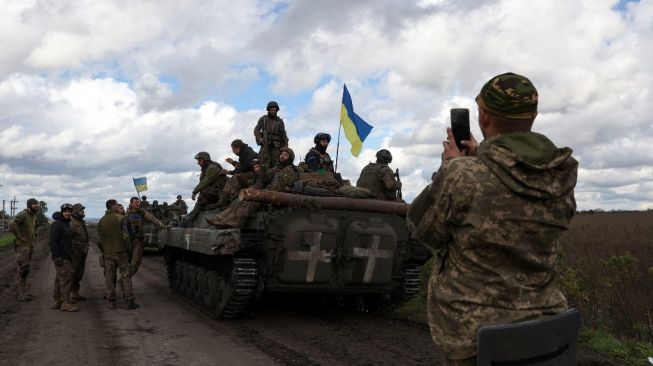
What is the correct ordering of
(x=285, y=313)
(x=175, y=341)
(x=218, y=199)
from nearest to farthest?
(x=175, y=341) → (x=285, y=313) → (x=218, y=199)

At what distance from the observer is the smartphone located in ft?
8.36

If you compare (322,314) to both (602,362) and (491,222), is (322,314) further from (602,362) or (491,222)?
(491,222)

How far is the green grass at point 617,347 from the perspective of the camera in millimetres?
6583

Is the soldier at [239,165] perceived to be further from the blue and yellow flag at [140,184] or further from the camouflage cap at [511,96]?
the blue and yellow flag at [140,184]

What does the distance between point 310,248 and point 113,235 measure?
14.3 ft

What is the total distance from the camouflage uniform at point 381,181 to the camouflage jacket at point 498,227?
762cm

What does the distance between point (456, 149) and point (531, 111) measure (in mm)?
318

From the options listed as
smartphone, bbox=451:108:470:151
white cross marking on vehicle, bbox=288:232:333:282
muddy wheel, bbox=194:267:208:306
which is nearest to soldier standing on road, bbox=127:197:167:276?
muddy wheel, bbox=194:267:208:306

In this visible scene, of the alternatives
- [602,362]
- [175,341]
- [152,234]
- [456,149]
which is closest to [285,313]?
[175,341]

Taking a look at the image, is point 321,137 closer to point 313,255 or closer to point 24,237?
point 313,255

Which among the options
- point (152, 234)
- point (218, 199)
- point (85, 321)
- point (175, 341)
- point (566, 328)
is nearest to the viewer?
point (566, 328)

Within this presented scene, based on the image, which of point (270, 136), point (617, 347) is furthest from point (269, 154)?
point (617, 347)

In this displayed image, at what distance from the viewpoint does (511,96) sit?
7.72 ft

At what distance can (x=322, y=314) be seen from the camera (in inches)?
396
